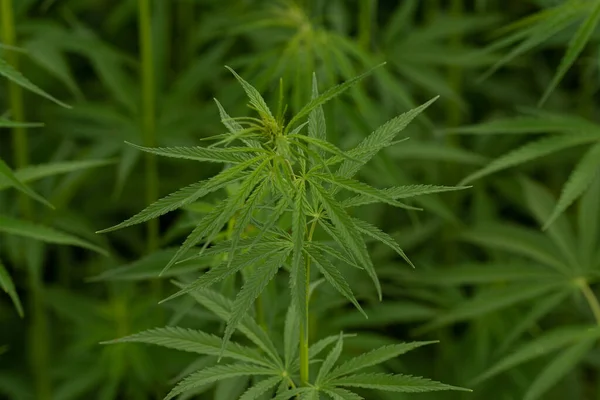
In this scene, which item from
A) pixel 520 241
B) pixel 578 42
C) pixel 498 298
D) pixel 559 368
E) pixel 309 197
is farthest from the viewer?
pixel 520 241

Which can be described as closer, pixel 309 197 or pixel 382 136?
pixel 382 136

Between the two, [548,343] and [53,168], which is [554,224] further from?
[53,168]

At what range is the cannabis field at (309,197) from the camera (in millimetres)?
1346

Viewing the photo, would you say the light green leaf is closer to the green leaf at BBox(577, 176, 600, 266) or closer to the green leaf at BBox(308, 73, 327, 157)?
the green leaf at BBox(308, 73, 327, 157)

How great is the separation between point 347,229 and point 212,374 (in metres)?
0.24

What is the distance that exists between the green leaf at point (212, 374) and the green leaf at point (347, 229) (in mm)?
218

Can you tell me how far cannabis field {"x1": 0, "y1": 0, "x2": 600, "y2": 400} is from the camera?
1.35 m

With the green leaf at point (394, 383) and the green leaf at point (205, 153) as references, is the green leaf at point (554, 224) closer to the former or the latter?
the green leaf at point (394, 383)

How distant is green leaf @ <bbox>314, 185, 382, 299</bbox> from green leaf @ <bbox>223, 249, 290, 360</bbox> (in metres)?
0.07

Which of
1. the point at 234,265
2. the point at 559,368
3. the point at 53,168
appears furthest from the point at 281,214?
the point at 559,368

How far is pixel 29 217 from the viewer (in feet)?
5.66

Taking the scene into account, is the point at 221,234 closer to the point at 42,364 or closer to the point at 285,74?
the point at 285,74

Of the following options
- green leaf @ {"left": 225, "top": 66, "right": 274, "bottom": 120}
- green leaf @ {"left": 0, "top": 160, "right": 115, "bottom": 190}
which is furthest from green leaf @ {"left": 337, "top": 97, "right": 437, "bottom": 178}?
green leaf @ {"left": 0, "top": 160, "right": 115, "bottom": 190}

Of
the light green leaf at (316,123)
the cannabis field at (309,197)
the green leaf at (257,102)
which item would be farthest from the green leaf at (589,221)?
the green leaf at (257,102)
